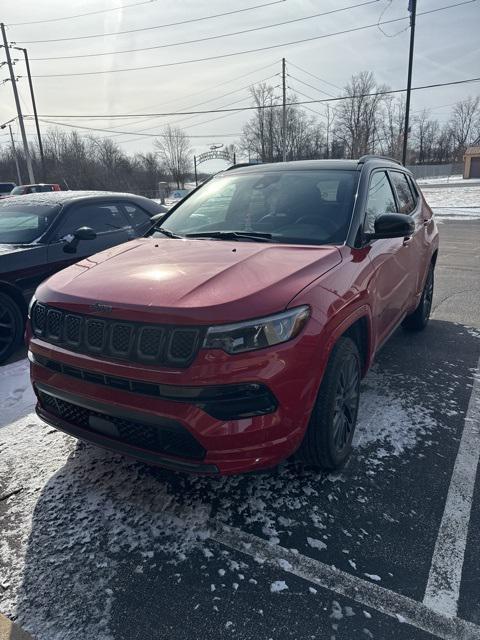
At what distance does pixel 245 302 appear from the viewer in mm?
2033

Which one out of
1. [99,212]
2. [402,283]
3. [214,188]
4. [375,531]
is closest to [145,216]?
[99,212]

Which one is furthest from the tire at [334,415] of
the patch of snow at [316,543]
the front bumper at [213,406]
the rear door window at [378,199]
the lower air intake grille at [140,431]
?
the rear door window at [378,199]

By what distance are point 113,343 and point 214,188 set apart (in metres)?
2.16

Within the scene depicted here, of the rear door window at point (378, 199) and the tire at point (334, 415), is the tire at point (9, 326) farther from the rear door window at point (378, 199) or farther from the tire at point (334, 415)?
the rear door window at point (378, 199)

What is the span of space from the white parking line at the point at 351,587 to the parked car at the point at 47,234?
135 inches

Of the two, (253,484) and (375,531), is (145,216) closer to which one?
(253,484)

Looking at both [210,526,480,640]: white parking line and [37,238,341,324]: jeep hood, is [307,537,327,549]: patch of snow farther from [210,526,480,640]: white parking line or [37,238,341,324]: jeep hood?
[37,238,341,324]: jeep hood

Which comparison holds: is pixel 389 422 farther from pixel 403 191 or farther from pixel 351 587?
pixel 403 191

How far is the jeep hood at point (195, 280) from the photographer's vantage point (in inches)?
80.0

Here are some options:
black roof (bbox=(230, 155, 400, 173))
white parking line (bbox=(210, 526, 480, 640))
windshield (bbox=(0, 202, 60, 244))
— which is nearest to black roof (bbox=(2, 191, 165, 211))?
windshield (bbox=(0, 202, 60, 244))

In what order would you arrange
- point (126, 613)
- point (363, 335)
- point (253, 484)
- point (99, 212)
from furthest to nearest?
point (99, 212)
point (363, 335)
point (253, 484)
point (126, 613)

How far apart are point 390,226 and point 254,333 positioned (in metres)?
1.42

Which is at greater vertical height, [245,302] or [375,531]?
[245,302]

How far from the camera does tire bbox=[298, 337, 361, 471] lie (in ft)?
7.79
